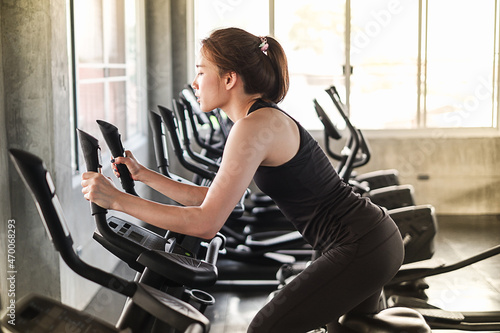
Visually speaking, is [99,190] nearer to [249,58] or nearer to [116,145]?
[116,145]

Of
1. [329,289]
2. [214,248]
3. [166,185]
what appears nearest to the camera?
[329,289]

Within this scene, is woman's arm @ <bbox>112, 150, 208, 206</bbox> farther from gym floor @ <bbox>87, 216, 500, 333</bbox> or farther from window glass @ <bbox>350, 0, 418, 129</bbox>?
window glass @ <bbox>350, 0, 418, 129</bbox>

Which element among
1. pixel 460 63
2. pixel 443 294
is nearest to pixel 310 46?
pixel 460 63

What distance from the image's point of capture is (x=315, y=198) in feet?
5.66

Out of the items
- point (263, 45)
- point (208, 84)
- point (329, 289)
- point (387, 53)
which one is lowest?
point (329, 289)

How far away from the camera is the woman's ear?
173cm

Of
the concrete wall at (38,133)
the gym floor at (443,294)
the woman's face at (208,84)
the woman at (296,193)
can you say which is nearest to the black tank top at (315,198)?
the woman at (296,193)

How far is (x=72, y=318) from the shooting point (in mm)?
1205

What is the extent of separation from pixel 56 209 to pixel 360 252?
0.84 metres

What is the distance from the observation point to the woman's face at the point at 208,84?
5.65 feet

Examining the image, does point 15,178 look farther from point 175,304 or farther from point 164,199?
point 164,199

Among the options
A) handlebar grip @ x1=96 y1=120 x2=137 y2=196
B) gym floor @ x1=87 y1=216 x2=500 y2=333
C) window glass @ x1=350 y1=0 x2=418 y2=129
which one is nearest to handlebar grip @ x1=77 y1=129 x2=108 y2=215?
handlebar grip @ x1=96 y1=120 x2=137 y2=196

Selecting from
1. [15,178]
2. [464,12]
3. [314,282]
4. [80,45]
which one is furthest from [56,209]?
[464,12]

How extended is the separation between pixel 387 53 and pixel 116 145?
508 cm
